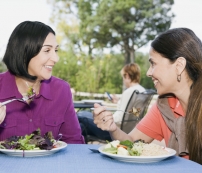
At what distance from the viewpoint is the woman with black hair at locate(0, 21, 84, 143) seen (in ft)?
6.73

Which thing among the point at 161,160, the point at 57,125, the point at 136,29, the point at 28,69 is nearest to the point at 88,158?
the point at 161,160

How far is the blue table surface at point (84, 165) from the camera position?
4.28 feet

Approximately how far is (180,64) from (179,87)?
11 cm

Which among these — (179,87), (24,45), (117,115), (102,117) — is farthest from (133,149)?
(117,115)

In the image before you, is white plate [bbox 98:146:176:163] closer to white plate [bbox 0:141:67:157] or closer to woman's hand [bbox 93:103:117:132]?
white plate [bbox 0:141:67:157]

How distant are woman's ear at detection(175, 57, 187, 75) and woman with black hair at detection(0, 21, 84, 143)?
629 millimetres

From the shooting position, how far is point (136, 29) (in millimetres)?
22609

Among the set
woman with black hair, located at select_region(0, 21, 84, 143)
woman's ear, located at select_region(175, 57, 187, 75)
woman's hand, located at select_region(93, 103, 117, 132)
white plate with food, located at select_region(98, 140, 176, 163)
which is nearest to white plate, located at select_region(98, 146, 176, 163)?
white plate with food, located at select_region(98, 140, 176, 163)

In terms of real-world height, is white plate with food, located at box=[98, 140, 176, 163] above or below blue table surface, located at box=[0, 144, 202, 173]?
above

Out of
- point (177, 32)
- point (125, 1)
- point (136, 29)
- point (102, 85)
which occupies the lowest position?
point (102, 85)

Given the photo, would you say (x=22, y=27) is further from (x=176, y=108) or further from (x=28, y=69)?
(x=176, y=108)

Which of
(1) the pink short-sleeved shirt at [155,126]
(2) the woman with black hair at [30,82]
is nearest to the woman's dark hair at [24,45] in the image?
(2) the woman with black hair at [30,82]

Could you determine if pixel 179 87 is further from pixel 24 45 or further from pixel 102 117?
pixel 24 45

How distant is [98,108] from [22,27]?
676 millimetres
